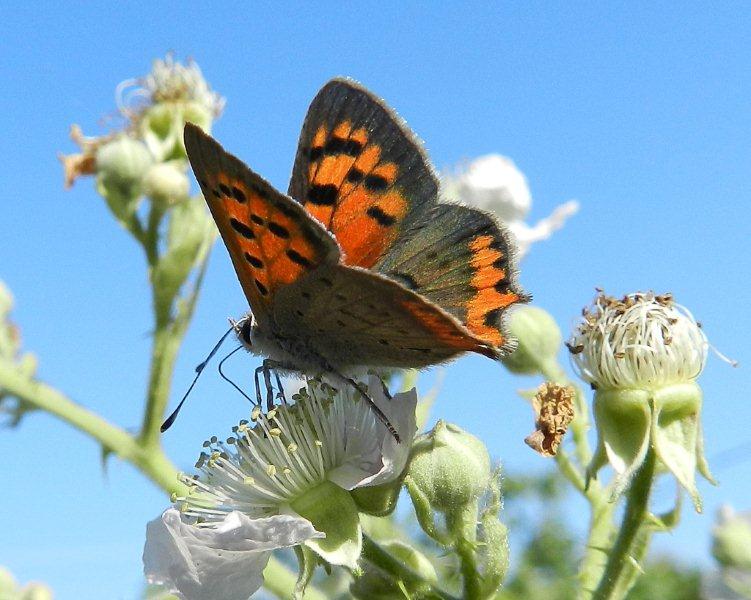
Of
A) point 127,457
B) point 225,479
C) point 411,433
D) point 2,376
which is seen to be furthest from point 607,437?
point 2,376

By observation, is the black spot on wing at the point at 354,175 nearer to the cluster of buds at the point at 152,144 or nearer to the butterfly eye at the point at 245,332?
the butterfly eye at the point at 245,332

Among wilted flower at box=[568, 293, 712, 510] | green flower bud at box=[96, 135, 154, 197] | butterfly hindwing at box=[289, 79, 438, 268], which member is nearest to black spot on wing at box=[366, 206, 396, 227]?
butterfly hindwing at box=[289, 79, 438, 268]

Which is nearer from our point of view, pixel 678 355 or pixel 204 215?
pixel 678 355

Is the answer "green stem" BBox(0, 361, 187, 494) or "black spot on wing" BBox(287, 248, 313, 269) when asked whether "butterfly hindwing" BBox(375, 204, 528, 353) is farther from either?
"green stem" BBox(0, 361, 187, 494)

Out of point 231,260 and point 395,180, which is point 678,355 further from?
point 231,260

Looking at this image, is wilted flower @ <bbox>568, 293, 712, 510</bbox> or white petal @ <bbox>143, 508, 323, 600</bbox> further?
wilted flower @ <bbox>568, 293, 712, 510</bbox>

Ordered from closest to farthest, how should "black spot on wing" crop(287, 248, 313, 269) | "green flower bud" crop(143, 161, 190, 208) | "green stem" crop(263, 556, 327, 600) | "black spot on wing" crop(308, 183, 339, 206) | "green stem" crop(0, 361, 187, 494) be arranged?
"black spot on wing" crop(287, 248, 313, 269) < "black spot on wing" crop(308, 183, 339, 206) < "green stem" crop(263, 556, 327, 600) < "green stem" crop(0, 361, 187, 494) < "green flower bud" crop(143, 161, 190, 208)
